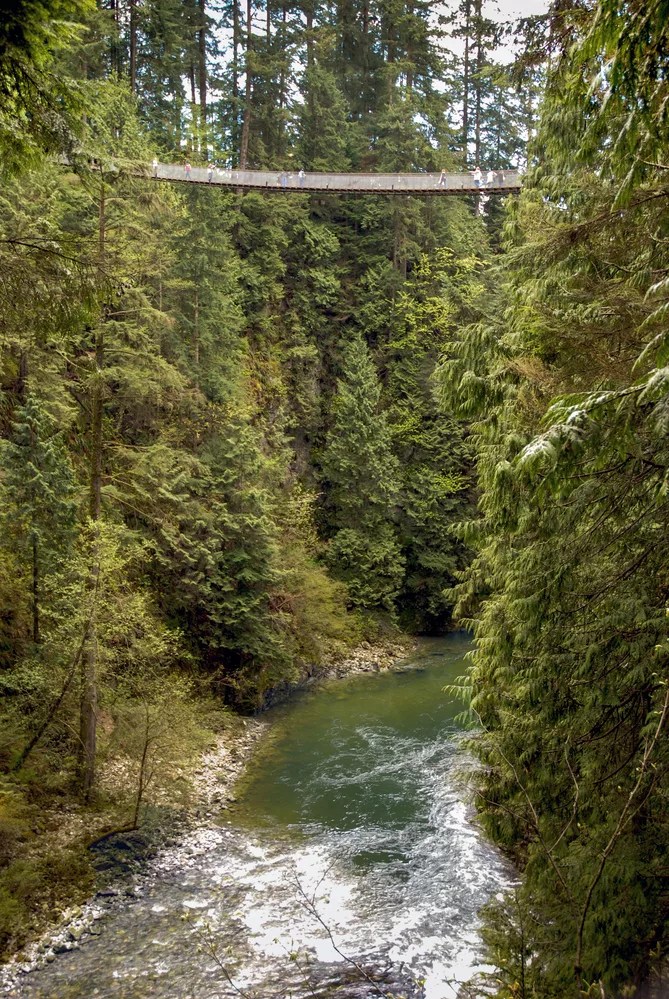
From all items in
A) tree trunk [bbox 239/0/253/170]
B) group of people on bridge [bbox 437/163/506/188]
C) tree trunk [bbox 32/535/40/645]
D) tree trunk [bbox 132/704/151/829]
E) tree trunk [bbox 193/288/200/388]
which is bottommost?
tree trunk [bbox 132/704/151/829]

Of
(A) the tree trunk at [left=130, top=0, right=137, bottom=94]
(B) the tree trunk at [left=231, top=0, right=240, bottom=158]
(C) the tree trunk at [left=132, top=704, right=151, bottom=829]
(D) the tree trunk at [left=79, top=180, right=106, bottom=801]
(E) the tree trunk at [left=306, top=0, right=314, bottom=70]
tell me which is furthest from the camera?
(E) the tree trunk at [left=306, top=0, right=314, bottom=70]

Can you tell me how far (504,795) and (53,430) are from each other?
976cm

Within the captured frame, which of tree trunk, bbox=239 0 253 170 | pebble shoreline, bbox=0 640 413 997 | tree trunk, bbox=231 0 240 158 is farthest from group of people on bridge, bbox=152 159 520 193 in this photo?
pebble shoreline, bbox=0 640 413 997

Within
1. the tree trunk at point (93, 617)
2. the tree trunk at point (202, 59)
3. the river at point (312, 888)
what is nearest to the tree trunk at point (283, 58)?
the tree trunk at point (202, 59)

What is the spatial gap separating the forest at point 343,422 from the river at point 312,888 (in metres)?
0.98

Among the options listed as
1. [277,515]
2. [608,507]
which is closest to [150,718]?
[608,507]

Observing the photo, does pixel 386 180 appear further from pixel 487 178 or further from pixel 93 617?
pixel 93 617

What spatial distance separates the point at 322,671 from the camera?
60.0 feet

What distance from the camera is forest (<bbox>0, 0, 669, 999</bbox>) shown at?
14.7 ft

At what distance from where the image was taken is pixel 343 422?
22.4 meters

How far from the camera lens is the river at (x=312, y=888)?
7188mm

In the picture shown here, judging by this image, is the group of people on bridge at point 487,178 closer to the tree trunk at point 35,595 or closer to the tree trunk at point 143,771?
the tree trunk at point 35,595

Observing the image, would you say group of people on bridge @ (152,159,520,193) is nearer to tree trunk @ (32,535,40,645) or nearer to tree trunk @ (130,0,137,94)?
tree trunk @ (130,0,137,94)

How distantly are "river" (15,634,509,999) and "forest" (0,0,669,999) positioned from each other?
975 mm
